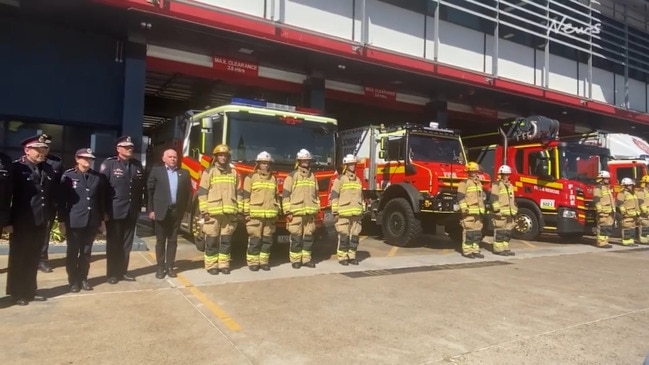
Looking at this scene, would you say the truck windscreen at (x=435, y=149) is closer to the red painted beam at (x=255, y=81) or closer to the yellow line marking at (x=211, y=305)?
the red painted beam at (x=255, y=81)

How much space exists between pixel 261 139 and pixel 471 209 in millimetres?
4236

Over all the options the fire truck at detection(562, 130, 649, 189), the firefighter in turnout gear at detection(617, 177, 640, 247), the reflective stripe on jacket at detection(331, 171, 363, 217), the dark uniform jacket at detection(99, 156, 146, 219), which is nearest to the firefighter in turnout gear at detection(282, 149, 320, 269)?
the reflective stripe on jacket at detection(331, 171, 363, 217)

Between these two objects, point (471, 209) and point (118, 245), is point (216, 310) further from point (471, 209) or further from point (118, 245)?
point (471, 209)

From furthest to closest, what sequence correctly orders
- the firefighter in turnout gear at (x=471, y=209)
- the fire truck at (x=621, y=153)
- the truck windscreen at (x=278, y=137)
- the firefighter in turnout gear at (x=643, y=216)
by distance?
the fire truck at (x=621, y=153) < the firefighter in turnout gear at (x=643, y=216) < the firefighter in turnout gear at (x=471, y=209) < the truck windscreen at (x=278, y=137)

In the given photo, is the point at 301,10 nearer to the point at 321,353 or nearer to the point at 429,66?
the point at 429,66

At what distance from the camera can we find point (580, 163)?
485 inches

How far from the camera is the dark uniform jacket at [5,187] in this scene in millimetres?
4727

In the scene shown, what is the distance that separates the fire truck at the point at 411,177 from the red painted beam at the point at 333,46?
2485 millimetres

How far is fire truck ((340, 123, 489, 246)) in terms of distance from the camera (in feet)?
32.3

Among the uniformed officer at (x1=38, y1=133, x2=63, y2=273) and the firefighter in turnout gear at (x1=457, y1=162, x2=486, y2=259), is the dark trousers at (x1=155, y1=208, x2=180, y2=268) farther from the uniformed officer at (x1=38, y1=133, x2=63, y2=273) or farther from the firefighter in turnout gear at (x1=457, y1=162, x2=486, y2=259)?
the firefighter in turnout gear at (x1=457, y1=162, x2=486, y2=259)

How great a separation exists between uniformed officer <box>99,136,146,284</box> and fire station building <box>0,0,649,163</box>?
4381mm

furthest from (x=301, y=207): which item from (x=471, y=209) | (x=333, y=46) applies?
(x=333, y=46)

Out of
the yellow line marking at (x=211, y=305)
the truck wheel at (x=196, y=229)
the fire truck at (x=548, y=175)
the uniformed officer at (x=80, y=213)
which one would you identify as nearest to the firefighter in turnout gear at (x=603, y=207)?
the fire truck at (x=548, y=175)

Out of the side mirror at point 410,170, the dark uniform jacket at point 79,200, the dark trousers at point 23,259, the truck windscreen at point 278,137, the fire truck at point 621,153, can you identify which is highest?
the fire truck at point 621,153
